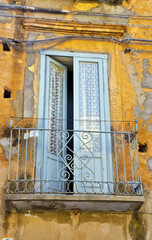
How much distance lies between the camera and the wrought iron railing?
6.00 m

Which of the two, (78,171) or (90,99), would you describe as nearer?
(78,171)

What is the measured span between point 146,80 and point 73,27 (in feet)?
5.38

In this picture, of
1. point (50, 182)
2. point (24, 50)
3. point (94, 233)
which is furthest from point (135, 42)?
point (94, 233)

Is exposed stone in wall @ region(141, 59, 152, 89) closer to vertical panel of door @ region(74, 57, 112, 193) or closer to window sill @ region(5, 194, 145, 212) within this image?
vertical panel of door @ region(74, 57, 112, 193)

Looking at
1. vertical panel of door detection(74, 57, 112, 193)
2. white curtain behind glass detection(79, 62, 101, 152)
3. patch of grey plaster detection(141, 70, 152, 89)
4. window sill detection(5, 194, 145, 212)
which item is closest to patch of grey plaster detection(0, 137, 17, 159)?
window sill detection(5, 194, 145, 212)

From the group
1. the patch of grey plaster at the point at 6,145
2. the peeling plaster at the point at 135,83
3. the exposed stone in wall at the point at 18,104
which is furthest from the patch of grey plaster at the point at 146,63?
the patch of grey plaster at the point at 6,145

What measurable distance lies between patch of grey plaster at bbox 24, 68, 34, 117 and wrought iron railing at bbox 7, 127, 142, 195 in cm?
34

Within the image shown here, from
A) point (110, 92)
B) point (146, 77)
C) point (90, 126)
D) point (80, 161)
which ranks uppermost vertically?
point (146, 77)

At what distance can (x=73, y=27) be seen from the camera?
7152mm

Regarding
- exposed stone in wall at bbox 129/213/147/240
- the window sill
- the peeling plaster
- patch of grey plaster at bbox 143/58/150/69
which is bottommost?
exposed stone in wall at bbox 129/213/147/240

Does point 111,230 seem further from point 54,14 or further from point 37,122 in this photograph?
point 54,14

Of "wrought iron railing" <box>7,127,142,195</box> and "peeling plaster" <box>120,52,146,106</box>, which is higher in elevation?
"peeling plaster" <box>120,52,146,106</box>

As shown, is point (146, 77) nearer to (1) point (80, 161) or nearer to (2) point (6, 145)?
(1) point (80, 161)

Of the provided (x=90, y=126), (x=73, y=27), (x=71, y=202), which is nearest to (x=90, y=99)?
(x=90, y=126)
